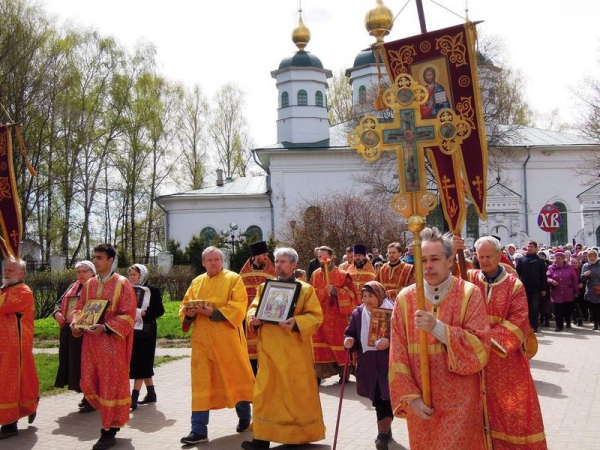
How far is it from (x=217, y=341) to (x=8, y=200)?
3.47 m

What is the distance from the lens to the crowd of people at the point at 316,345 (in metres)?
4.61

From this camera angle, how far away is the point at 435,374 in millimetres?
4621

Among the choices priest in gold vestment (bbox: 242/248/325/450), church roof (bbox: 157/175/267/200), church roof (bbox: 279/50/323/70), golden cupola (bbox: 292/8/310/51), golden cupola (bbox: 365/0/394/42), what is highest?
golden cupola (bbox: 292/8/310/51)

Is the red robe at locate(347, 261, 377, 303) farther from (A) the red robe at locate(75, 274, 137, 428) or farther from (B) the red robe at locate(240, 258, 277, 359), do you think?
(A) the red robe at locate(75, 274, 137, 428)

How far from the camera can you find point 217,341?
304 inches

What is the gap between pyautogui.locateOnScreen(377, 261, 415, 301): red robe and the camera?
429 inches

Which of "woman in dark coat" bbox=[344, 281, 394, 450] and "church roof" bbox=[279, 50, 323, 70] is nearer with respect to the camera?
"woman in dark coat" bbox=[344, 281, 394, 450]

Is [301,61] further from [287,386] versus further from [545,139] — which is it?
[287,386]

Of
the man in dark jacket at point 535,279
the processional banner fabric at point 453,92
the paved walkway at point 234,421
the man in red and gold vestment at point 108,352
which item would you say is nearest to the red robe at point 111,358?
the man in red and gold vestment at point 108,352

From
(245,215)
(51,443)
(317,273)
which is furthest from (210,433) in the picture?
(245,215)

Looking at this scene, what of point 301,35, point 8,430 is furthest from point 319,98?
point 8,430

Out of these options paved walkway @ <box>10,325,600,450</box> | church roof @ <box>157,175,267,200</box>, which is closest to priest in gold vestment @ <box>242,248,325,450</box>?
paved walkway @ <box>10,325,600,450</box>

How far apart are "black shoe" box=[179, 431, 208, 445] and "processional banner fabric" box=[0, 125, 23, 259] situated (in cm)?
334

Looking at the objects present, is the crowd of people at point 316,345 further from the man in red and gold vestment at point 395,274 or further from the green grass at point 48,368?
the green grass at point 48,368
